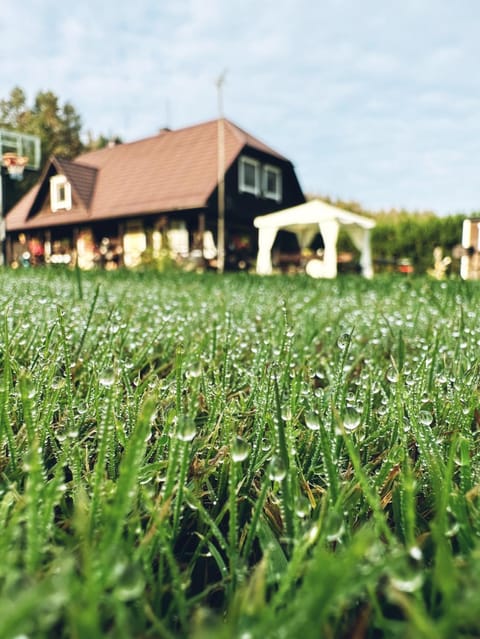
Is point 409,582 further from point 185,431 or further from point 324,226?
point 324,226

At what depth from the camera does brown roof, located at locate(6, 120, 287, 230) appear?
17.4 metres

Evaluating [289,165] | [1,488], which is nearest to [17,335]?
[1,488]

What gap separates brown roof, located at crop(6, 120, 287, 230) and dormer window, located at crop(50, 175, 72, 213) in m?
0.38

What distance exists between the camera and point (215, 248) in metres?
17.8

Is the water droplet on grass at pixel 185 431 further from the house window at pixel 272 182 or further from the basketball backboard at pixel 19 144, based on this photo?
the basketball backboard at pixel 19 144

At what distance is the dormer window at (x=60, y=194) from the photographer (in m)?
21.0

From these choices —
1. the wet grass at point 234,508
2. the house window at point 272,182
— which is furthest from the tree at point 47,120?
the wet grass at point 234,508

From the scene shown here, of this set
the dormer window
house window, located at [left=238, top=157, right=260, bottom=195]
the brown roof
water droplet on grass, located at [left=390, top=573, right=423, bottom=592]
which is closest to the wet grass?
water droplet on grass, located at [left=390, top=573, right=423, bottom=592]

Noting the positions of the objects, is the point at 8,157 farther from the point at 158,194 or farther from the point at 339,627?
the point at 339,627

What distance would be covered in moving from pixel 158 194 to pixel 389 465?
18424 millimetres

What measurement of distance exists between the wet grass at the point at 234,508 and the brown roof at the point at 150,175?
15.7 meters

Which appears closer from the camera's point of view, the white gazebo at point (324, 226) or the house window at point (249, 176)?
the white gazebo at point (324, 226)

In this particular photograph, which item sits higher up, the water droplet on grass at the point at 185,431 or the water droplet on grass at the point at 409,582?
the water droplet on grass at the point at 185,431

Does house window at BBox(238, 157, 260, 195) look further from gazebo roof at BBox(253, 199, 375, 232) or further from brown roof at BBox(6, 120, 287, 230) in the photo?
gazebo roof at BBox(253, 199, 375, 232)
